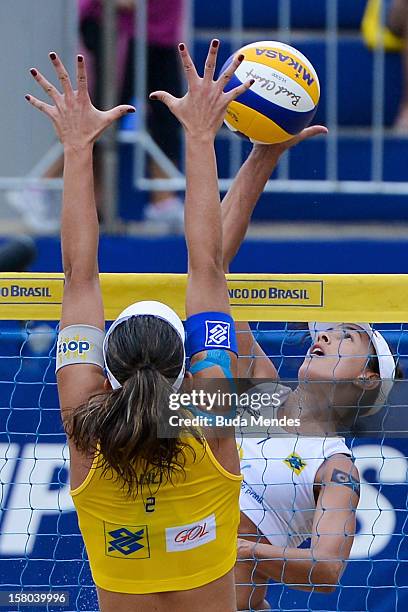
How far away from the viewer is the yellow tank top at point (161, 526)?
2189 mm

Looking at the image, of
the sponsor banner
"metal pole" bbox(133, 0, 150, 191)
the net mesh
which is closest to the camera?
the sponsor banner

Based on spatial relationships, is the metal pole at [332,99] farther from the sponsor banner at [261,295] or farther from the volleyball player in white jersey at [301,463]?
the sponsor banner at [261,295]

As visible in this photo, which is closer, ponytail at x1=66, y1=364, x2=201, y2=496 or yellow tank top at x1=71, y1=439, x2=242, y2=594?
ponytail at x1=66, y1=364, x2=201, y2=496

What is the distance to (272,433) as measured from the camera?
302 cm

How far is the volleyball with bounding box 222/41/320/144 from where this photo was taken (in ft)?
9.50

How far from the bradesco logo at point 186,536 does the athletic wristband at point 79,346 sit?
38 centimetres

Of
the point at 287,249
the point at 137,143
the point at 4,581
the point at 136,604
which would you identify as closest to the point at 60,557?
the point at 4,581

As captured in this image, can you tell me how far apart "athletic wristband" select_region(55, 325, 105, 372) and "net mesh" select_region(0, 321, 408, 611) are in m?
1.02

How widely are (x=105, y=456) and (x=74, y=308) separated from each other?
1.22 ft

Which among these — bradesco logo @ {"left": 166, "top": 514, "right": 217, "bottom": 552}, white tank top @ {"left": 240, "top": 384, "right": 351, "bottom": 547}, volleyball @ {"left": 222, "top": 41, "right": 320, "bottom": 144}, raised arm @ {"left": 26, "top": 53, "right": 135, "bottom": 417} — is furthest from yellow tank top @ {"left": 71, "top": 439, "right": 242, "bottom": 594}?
volleyball @ {"left": 222, "top": 41, "right": 320, "bottom": 144}

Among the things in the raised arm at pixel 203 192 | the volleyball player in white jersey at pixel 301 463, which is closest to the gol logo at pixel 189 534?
the raised arm at pixel 203 192

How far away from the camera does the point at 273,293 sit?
281cm

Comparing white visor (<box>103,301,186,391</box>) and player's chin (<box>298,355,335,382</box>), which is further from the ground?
white visor (<box>103,301,186,391</box>)

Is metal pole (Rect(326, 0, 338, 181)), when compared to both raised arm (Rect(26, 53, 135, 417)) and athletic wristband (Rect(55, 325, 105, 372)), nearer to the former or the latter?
raised arm (Rect(26, 53, 135, 417))
